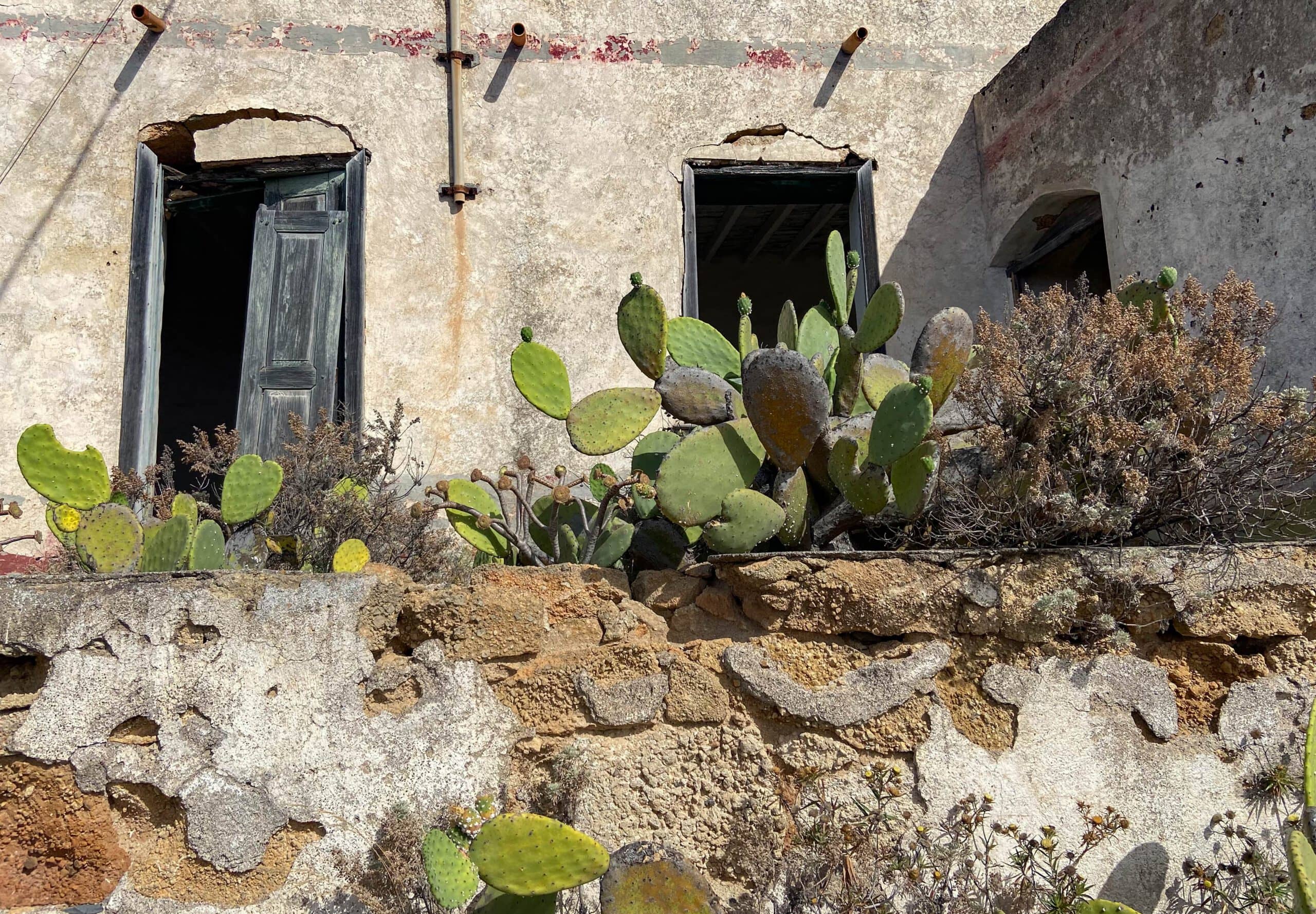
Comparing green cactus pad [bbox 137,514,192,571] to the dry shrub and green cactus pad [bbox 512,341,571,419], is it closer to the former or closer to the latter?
green cactus pad [bbox 512,341,571,419]

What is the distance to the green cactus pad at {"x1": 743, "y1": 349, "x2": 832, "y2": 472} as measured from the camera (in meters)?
2.72

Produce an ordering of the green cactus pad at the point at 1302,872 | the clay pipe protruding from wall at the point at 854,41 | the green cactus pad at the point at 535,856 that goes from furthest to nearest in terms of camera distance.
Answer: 1. the clay pipe protruding from wall at the point at 854,41
2. the green cactus pad at the point at 535,856
3. the green cactus pad at the point at 1302,872

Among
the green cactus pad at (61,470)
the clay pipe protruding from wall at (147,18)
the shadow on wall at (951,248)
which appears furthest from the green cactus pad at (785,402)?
the clay pipe protruding from wall at (147,18)

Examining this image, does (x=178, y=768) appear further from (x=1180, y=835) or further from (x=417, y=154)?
(x=417, y=154)

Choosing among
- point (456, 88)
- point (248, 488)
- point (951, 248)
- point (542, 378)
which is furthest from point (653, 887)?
point (456, 88)

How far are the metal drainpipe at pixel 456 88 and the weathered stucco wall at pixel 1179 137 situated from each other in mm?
2544

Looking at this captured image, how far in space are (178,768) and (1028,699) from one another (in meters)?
2.03

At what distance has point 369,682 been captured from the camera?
2.54 meters

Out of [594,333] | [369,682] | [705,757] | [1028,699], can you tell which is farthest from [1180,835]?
[594,333]

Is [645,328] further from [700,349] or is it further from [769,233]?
[769,233]

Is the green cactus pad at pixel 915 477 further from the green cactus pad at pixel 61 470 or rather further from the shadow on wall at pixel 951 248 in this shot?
the shadow on wall at pixel 951 248

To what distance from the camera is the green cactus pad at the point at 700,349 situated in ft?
11.4

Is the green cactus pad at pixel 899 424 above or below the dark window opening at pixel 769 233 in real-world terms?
below

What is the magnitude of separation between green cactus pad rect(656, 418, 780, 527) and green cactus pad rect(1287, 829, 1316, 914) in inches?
56.6
